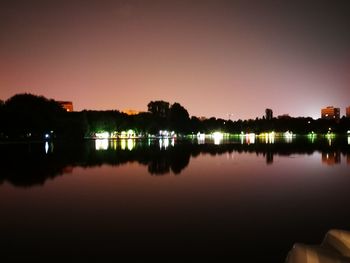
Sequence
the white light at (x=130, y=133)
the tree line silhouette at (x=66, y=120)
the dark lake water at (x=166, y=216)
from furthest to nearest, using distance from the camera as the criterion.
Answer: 1. the white light at (x=130, y=133)
2. the tree line silhouette at (x=66, y=120)
3. the dark lake water at (x=166, y=216)

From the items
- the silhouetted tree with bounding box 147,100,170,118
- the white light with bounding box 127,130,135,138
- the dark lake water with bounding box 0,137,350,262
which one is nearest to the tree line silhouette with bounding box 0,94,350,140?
the silhouetted tree with bounding box 147,100,170,118

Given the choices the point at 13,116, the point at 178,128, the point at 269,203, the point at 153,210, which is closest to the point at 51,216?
the point at 153,210

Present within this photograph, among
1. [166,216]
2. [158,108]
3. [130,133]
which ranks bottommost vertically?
[166,216]

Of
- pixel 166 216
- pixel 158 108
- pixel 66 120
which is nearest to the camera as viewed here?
pixel 166 216

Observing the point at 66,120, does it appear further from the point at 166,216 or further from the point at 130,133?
the point at 166,216

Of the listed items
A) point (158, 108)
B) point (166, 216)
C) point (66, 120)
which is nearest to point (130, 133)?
point (158, 108)

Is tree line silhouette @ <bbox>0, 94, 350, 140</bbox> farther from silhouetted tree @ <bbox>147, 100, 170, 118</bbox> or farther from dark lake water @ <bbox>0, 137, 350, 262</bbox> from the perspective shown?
dark lake water @ <bbox>0, 137, 350, 262</bbox>

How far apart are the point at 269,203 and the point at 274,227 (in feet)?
12.3

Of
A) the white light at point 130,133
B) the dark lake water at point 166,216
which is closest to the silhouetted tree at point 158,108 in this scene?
the white light at point 130,133

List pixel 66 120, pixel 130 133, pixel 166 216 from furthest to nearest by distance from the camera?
pixel 130 133 → pixel 66 120 → pixel 166 216

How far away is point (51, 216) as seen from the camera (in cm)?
1238

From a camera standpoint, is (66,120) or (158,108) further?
(158,108)

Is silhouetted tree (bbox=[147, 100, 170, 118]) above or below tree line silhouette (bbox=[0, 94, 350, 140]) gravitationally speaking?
above

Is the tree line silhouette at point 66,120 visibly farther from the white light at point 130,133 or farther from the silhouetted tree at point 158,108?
the white light at point 130,133
